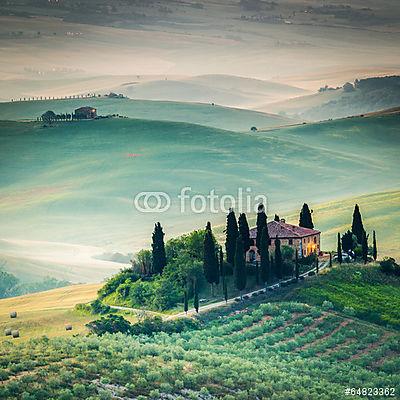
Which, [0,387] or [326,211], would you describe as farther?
[326,211]

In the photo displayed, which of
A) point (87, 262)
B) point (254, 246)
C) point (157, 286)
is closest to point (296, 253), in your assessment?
point (254, 246)

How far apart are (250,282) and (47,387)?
32.7 meters

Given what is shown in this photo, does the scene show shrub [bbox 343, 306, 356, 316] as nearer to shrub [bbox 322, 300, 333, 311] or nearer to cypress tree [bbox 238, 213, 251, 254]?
shrub [bbox 322, 300, 333, 311]

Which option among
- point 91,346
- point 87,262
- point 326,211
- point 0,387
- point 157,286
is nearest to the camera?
point 0,387

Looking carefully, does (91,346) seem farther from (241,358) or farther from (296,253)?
(296,253)

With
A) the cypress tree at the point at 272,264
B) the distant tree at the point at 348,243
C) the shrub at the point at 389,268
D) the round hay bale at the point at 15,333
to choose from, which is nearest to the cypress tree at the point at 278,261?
the cypress tree at the point at 272,264

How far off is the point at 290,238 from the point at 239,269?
26.1 feet

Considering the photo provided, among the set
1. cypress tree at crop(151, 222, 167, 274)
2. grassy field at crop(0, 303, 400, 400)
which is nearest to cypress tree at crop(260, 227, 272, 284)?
grassy field at crop(0, 303, 400, 400)

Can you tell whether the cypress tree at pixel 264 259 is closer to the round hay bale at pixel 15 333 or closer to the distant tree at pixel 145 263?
the distant tree at pixel 145 263

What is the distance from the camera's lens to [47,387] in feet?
257

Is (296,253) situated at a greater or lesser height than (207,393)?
greater

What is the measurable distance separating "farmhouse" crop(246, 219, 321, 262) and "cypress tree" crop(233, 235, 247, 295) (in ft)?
14.1

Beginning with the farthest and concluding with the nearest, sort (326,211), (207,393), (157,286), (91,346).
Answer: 1. (326,211)
2. (157,286)
3. (91,346)
4. (207,393)

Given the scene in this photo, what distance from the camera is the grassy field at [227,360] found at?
266 feet
